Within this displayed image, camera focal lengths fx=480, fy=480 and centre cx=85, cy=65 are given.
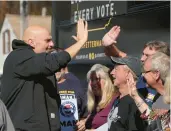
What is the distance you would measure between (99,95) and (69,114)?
40cm

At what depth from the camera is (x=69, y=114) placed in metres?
5.03

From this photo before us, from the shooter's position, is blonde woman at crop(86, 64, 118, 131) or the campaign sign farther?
the campaign sign

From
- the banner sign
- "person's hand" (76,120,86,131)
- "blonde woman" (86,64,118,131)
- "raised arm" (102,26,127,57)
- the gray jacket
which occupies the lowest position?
"person's hand" (76,120,86,131)

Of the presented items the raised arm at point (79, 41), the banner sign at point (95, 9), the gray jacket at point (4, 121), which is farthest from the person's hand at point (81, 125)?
the gray jacket at point (4, 121)

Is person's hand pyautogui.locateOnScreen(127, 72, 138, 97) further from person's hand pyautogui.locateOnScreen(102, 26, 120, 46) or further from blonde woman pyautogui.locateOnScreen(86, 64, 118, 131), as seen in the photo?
blonde woman pyautogui.locateOnScreen(86, 64, 118, 131)

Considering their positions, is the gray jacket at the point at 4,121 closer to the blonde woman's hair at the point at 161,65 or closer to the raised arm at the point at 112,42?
the blonde woman's hair at the point at 161,65

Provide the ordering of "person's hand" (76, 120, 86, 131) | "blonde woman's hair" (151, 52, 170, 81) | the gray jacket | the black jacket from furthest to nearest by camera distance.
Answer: "person's hand" (76, 120, 86, 131) → the black jacket → "blonde woman's hair" (151, 52, 170, 81) → the gray jacket

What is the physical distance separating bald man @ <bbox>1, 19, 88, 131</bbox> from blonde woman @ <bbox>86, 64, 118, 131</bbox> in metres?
0.84

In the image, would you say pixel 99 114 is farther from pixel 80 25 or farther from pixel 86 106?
pixel 80 25

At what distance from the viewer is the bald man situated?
362 cm

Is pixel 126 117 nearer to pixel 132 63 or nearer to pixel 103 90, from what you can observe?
pixel 132 63

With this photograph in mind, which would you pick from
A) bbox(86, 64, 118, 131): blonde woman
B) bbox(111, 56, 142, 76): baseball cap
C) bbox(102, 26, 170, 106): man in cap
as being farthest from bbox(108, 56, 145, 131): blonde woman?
bbox(86, 64, 118, 131): blonde woman

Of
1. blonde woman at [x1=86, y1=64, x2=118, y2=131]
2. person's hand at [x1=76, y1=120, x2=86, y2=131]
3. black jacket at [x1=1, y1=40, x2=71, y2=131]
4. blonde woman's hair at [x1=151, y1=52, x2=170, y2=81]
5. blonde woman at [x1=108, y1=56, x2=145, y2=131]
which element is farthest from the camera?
person's hand at [x1=76, y1=120, x2=86, y2=131]

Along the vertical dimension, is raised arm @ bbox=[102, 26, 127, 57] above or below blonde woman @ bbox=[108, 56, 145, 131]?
above
